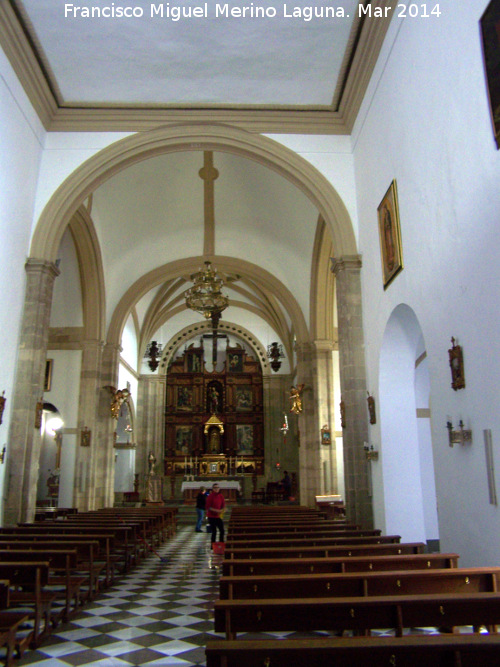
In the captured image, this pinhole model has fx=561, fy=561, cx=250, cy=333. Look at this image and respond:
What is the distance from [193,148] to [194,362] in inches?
644

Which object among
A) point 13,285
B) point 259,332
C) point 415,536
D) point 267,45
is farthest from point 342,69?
point 259,332

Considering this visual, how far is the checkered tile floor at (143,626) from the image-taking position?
417 centimetres

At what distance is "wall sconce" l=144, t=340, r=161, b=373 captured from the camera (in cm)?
2312

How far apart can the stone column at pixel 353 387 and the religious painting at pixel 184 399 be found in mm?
17058

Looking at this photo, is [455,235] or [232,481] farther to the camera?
[232,481]

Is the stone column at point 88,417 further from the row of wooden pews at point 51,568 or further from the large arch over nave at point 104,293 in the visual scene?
the row of wooden pews at point 51,568

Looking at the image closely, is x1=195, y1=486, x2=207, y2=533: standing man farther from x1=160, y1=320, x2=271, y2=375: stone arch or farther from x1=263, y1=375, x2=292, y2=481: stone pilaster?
x1=160, y1=320, x2=271, y2=375: stone arch

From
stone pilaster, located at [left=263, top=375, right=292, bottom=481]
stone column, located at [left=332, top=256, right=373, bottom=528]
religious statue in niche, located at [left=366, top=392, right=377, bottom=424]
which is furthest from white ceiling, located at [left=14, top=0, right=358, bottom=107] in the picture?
stone pilaster, located at [left=263, top=375, right=292, bottom=481]

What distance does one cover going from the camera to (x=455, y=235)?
5.39 meters

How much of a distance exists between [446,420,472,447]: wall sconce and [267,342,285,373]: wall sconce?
18291 millimetres

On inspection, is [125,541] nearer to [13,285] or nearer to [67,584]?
[67,584]

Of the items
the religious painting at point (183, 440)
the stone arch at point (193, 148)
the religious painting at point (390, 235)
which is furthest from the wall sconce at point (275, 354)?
the religious painting at point (390, 235)

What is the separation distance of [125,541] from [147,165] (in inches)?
316

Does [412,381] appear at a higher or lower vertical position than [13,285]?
lower
